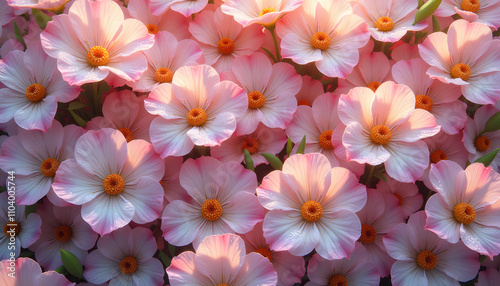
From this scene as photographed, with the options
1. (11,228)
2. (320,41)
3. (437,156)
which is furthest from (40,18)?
(437,156)

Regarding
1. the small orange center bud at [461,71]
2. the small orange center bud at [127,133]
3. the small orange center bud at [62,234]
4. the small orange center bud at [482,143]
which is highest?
the small orange center bud at [461,71]

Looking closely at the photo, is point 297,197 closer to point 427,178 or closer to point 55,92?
point 427,178

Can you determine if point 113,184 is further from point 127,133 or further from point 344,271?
point 344,271

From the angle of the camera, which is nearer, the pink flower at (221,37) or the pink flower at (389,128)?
the pink flower at (389,128)

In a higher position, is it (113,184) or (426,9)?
(426,9)

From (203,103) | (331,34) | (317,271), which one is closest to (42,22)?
(203,103)

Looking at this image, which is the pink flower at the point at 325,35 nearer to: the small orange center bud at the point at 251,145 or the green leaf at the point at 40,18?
the small orange center bud at the point at 251,145

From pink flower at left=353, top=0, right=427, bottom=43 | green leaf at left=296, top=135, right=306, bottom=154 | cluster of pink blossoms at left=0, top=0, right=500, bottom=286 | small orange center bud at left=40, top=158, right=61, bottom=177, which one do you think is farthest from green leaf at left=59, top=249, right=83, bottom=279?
pink flower at left=353, top=0, right=427, bottom=43

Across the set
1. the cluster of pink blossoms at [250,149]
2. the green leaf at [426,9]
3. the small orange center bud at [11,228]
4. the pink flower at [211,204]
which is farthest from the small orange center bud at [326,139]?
the small orange center bud at [11,228]

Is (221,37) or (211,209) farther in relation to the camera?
(221,37)
